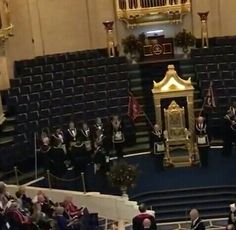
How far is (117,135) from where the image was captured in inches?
643

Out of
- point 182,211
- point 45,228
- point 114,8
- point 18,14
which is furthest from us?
point 114,8

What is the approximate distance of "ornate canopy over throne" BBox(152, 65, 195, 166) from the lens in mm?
15984

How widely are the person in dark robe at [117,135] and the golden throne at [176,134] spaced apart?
1.16 metres

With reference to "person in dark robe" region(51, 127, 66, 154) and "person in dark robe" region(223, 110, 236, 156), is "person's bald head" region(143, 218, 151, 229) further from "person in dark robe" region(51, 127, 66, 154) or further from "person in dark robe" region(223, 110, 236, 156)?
"person in dark robe" region(223, 110, 236, 156)

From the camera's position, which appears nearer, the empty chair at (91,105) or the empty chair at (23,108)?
the empty chair at (23,108)

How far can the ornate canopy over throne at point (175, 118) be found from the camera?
52.4 feet

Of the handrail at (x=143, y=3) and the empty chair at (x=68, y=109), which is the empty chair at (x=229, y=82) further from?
the empty chair at (x=68, y=109)

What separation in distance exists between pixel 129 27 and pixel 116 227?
10.3 m

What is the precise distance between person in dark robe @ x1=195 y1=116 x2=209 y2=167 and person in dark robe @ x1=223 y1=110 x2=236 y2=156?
0.55m

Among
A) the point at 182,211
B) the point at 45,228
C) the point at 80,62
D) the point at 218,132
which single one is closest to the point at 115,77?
the point at 80,62

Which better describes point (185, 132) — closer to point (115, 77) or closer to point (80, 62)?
point (115, 77)

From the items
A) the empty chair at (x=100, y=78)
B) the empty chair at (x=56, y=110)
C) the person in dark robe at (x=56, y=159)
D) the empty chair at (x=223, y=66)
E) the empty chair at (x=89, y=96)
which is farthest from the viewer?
the empty chair at (x=223, y=66)

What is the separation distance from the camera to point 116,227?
1318cm

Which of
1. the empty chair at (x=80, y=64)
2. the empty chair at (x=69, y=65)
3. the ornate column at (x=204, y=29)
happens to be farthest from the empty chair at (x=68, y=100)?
the ornate column at (x=204, y=29)
